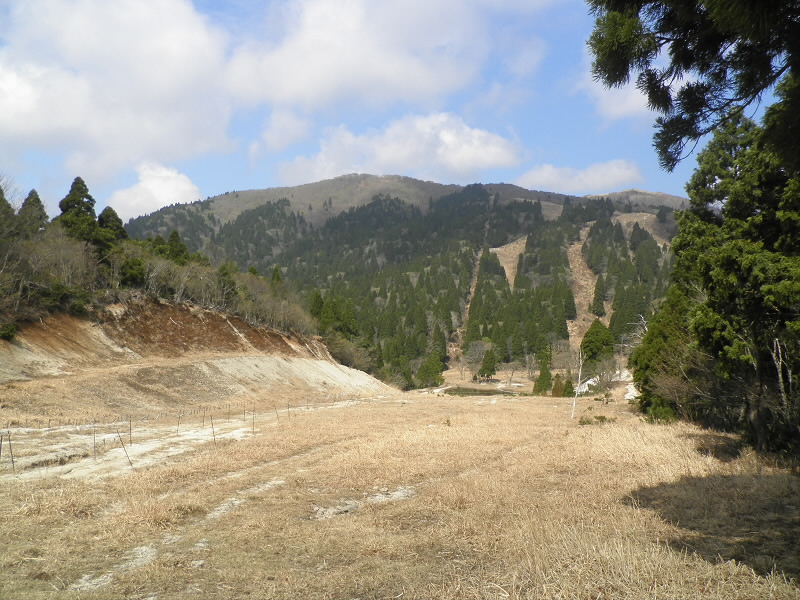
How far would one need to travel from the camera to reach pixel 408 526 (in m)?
9.34

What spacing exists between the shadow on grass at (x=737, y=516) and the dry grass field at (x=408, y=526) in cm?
4

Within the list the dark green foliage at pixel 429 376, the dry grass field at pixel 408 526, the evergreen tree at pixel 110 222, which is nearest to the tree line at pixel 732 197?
the dry grass field at pixel 408 526

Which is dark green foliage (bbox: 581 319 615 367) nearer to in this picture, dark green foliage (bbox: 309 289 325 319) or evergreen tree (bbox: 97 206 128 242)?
dark green foliage (bbox: 309 289 325 319)

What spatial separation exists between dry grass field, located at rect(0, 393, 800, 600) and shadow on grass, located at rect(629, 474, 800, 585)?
0.13 feet

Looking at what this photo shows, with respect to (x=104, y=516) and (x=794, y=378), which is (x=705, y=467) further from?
Answer: (x=104, y=516)

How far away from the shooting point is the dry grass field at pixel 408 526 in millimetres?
6273

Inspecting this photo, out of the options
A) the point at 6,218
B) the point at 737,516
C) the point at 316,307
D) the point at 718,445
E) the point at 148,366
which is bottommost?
the point at 718,445

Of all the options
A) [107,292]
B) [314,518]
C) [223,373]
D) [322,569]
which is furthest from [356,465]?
[107,292]

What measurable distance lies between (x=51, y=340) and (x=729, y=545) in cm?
4240

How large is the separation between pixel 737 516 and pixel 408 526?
5.66 meters

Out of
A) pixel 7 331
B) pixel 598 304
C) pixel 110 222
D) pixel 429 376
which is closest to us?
pixel 7 331

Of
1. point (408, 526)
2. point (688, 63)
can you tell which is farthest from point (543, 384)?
point (688, 63)

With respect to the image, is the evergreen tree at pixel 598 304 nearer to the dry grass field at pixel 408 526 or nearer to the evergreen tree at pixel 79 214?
the evergreen tree at pixel 79 214

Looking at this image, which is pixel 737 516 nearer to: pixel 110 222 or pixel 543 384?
pixel 110 222
